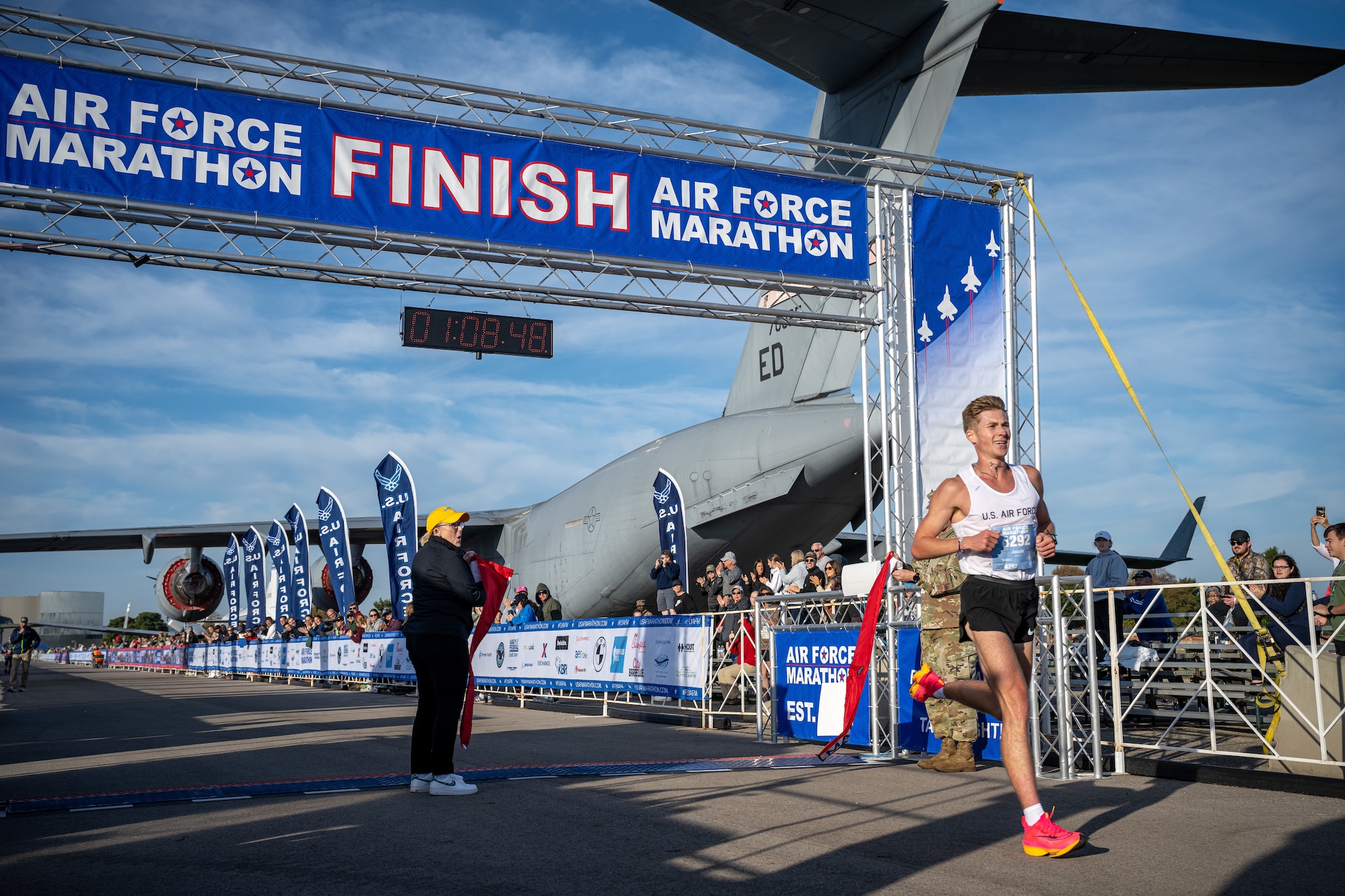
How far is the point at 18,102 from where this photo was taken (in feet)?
32.8

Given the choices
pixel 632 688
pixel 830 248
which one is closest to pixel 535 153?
pixel 830 248

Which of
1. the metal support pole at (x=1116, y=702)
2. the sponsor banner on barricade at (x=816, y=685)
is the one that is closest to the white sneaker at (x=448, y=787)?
the sponsor banner on barricade at (x=816, y=685)

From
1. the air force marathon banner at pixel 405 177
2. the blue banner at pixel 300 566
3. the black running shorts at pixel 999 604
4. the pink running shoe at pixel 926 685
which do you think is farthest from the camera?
the blue banner at pixel 300 566

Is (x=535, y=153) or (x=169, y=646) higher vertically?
(x=535, y=153)

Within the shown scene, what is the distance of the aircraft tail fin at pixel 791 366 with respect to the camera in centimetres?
1914

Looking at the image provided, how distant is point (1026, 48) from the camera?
1430 centimetres

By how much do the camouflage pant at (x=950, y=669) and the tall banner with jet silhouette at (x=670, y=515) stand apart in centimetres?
1047

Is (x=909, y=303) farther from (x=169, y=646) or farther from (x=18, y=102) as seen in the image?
(x=169, y=646)

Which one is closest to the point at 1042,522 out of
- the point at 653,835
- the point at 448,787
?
the point at 653,835

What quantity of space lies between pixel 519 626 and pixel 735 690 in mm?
4971

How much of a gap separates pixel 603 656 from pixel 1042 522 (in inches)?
374

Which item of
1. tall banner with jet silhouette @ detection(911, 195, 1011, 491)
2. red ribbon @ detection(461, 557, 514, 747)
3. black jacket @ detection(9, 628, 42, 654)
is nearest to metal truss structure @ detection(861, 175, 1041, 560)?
tall banner with jet silhouette @ detection(911, 195, 1011, 491)

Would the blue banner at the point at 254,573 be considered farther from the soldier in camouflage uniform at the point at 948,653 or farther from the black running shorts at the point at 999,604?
the black running shorts at the point at 999,604

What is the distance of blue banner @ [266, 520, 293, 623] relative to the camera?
93.1ft
